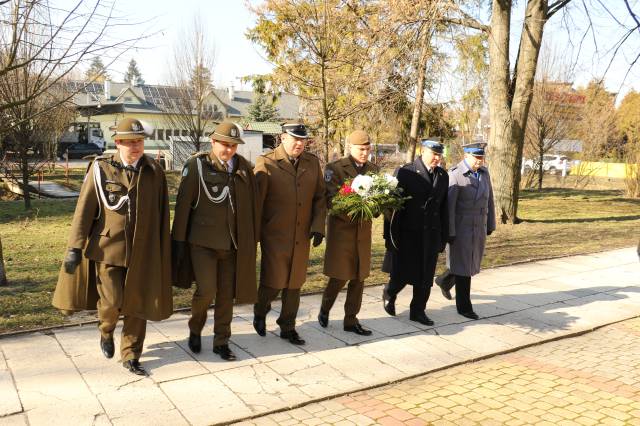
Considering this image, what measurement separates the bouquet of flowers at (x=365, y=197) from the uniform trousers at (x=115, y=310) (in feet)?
7.01

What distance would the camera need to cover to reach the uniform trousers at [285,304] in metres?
5.91

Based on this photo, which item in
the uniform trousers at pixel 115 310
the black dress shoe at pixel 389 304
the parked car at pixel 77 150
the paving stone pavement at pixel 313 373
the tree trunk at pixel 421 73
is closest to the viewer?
the paving stone pavement at pixel 313 373

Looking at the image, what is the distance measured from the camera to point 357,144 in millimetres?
5992

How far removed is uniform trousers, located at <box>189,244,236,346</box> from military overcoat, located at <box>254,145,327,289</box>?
1.65ft

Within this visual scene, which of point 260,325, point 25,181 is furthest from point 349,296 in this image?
point 25,181

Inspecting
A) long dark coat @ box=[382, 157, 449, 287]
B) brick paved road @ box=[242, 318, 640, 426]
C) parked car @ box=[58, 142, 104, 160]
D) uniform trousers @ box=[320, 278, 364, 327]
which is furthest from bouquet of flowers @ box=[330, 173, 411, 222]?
parked car @ box=[58, 142, 104, 160]

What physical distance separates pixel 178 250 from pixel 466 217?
3.41m

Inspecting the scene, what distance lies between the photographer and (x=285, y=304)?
5.91 meters

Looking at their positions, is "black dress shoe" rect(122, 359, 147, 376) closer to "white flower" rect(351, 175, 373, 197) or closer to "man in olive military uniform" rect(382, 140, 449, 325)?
"white flower" rect(351, 175, 373, 197)

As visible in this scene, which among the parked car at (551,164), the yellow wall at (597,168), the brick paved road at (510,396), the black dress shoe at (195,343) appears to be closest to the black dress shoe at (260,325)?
the black dress shoe at (195,343)

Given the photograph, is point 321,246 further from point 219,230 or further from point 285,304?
point 219,230

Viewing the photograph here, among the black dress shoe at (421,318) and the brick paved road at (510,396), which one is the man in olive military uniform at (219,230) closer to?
the brick paved road at (510,396)

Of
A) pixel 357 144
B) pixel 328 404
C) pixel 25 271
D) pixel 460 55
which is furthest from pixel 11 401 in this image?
pixel 460 55

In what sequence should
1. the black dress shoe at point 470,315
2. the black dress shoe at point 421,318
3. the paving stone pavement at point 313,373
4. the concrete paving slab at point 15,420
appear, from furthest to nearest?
the black dress shoe at point 470,315, the black dress shoe at point 421,318, the paving stone pavement at point 313,373, the concrete paving slab at point 15,420
